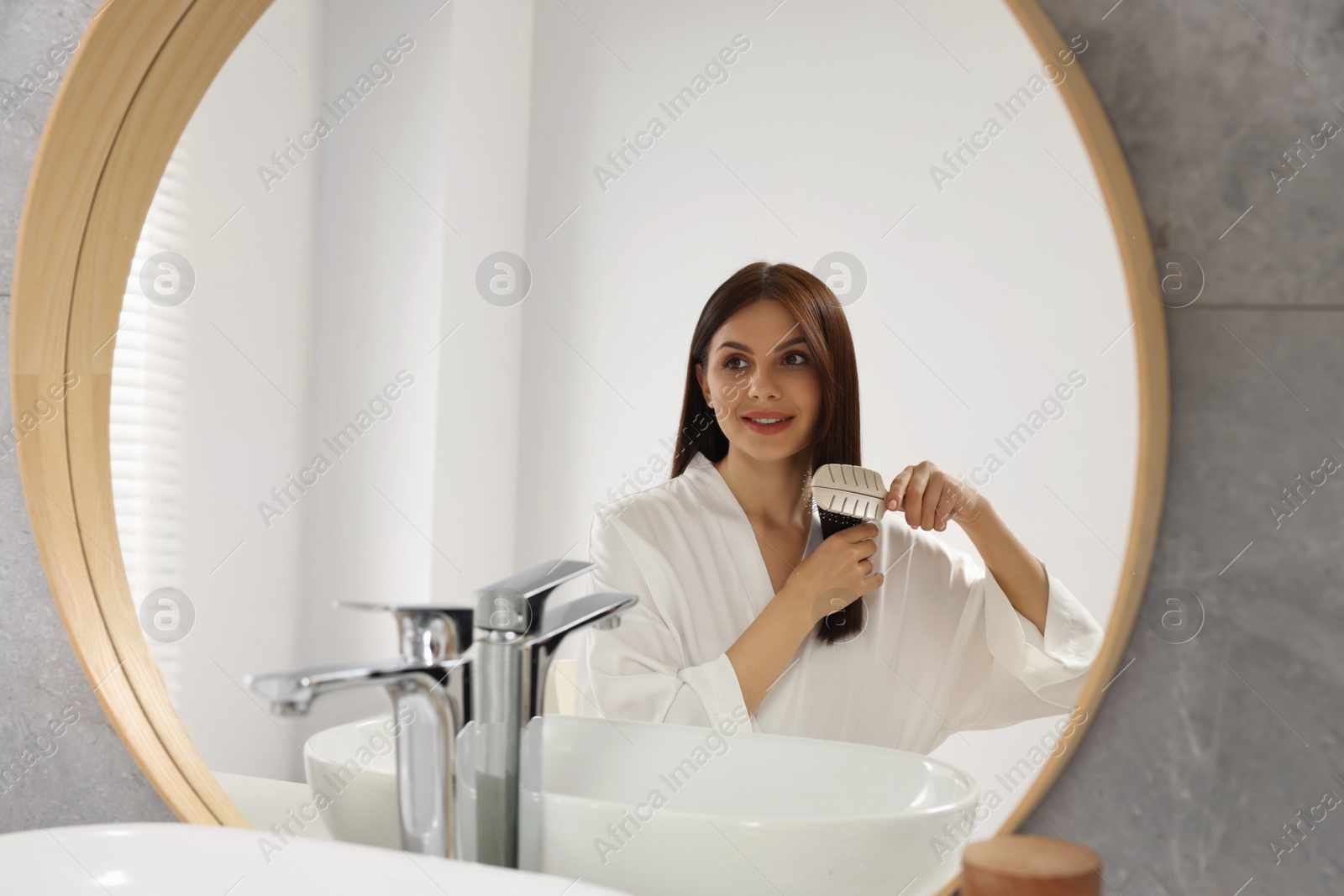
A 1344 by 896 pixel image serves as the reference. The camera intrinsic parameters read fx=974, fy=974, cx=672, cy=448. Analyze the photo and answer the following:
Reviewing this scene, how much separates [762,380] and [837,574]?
4.9 inches

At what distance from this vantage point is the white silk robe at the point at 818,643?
1.74 feet

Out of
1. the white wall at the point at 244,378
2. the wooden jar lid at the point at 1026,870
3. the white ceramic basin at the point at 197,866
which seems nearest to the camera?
the wooden jar lid at the point at 1026,870

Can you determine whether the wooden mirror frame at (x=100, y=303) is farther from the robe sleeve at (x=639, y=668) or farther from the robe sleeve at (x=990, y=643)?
the robe sleeve at (x=990, y=643)

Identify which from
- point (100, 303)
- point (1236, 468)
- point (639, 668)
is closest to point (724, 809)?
point (639, 668)

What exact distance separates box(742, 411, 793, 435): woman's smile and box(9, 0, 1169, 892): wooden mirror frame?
47 centimetres

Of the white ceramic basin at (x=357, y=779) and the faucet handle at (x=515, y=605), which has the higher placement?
the faucet handle at (x=515, y=605)

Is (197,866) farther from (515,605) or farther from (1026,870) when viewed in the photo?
(1026,870)

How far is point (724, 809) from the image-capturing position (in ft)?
1.93

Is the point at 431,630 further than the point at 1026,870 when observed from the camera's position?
Yes

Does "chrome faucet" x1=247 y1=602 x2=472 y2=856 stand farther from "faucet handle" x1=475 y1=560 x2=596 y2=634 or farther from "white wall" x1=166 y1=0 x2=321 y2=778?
"white wall" x1=166 y1=0 x2=321 y2=778

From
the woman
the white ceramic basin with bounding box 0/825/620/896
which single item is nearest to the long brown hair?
the woman

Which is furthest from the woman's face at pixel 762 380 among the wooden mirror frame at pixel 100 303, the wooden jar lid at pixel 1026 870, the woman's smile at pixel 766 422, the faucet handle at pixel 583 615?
the wooden mirror frame at pixel 100 303

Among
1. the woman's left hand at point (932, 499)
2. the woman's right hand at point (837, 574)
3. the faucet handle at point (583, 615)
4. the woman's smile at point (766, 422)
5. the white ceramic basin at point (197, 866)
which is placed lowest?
the white ceramic basin at point (197, 866)

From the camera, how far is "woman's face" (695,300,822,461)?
583 mm
